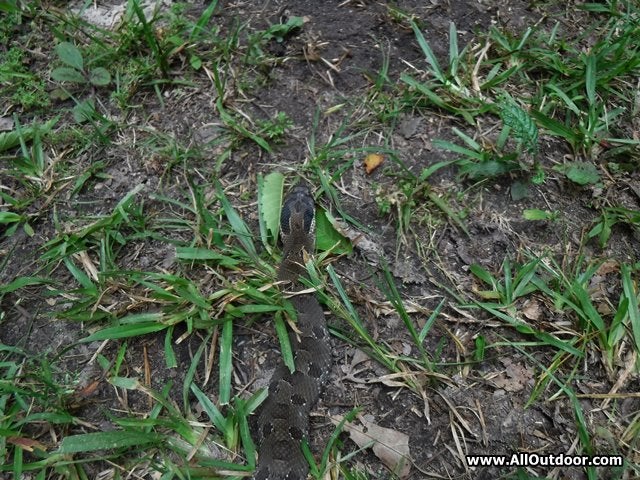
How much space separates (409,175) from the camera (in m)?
3.93

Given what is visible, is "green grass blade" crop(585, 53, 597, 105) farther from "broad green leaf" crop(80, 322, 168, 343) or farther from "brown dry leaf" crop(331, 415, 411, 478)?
"broad green leaf" crop(80, 322, 168, 343)

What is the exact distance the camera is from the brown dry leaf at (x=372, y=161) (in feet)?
13.2

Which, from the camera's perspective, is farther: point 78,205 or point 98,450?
point 78,205

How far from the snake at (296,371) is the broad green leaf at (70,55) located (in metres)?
2.26

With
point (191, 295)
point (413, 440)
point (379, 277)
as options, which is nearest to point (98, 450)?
point (191, 295)

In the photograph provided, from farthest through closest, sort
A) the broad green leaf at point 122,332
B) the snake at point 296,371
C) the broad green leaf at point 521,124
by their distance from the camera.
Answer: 1. the broad green leaf at point 521,124
2. the broad green leaf at point 122,332
3. the snake at point 296,371

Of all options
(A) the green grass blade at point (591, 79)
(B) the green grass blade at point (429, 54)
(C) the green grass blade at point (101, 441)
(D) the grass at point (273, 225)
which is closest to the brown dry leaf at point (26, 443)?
(D) the grass at point (273, 225)

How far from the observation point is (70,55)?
14.5ft

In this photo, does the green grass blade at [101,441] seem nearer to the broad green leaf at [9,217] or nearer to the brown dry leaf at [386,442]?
the brown dry leaf at [386,442]

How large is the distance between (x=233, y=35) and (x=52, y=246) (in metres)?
2.37

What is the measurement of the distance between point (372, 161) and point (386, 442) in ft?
6.83

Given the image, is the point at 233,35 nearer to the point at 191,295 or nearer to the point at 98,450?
the point at 191,295

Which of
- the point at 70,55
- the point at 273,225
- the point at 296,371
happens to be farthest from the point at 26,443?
the point at 70,55

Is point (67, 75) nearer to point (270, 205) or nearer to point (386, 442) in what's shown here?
point (270, 205)
